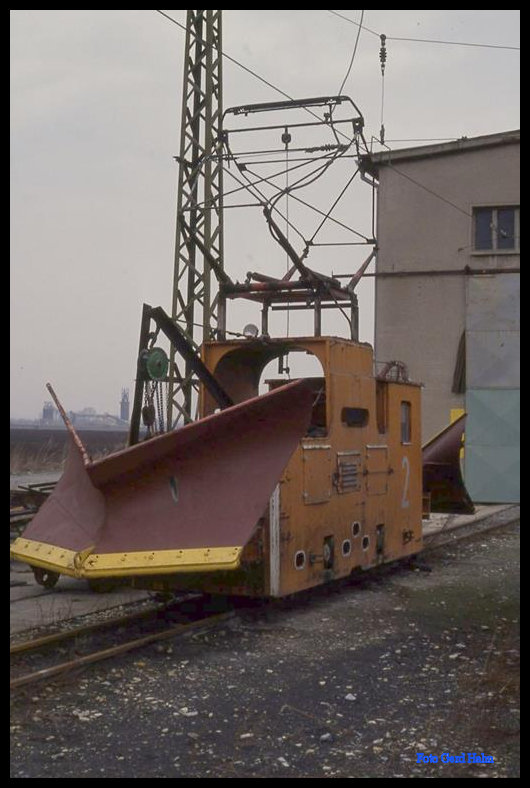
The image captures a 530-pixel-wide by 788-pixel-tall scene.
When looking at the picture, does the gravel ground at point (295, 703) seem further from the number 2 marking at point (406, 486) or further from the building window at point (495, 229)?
the building window at point (495, 229)

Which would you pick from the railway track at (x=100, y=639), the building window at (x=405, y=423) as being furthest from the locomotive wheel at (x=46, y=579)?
the building window at (x=405, y=423)

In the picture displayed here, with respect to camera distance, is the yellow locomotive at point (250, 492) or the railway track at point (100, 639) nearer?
the railway track at point (100, 639)

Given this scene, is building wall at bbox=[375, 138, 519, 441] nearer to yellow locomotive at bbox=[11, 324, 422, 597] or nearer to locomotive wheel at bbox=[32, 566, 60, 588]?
yellow locomotive at bbox=[11, 324, 422, 597]

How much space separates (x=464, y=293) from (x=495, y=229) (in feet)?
5.96

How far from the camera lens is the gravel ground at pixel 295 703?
5.38m

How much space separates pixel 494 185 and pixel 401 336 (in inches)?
173

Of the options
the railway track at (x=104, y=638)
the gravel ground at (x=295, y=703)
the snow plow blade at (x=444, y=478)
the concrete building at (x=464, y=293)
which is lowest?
the gravel ground at (x=295, y=703)

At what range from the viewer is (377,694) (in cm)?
673

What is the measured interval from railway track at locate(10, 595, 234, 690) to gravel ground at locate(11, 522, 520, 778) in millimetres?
116

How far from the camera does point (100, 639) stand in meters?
8.24

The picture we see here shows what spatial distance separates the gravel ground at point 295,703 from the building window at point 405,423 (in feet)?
9.60
